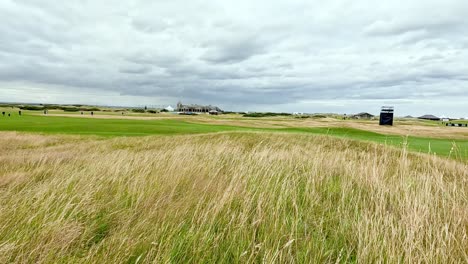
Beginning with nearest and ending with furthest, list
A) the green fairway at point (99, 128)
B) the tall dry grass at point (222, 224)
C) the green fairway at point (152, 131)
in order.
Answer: the tall dry grass at point (222, 224) < the green fairway at point (152, 131) < the green fairway at point (99, 128)

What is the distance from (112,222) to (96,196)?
1.05 metres

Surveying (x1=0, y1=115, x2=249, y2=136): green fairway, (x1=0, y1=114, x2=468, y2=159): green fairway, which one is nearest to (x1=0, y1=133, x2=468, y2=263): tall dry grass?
(x1=0, y1=114, x2=468, y2=159): green fairway

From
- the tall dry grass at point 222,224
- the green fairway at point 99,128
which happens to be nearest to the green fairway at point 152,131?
the green fairway at point 99,128

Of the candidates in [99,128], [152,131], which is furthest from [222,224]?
[99,128]

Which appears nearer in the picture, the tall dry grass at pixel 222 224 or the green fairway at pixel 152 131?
the tall dry grass at pixel 222 224

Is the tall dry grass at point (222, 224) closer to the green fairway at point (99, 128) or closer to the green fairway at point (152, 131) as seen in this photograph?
the green fairway at point (152, 131)

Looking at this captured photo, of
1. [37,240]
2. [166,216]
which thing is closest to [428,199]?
[166,216]

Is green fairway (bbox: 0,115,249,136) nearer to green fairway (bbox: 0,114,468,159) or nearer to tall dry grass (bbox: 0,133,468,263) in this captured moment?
green fairway (bbox: 0,114,468,159)

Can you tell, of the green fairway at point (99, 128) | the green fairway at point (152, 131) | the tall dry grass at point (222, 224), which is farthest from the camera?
the green fairway at point (99, 128)

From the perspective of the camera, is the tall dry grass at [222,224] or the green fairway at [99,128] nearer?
the tall dry grass at [222,224]

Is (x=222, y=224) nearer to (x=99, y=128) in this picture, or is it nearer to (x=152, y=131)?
(x=152, y=131)

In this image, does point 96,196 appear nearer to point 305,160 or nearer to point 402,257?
point 402,257

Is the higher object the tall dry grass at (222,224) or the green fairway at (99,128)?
the tall dry grass at (222,224)

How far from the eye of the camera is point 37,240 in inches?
111
